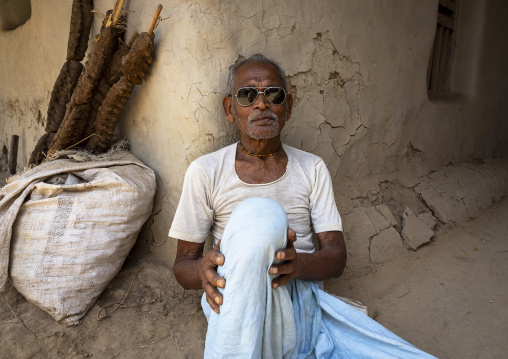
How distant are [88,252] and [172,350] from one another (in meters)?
0.64

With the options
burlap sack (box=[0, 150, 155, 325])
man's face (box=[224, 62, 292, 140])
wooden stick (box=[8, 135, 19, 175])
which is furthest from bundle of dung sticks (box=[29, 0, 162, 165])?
wooden stick (box=[8, 135, 19, 175])

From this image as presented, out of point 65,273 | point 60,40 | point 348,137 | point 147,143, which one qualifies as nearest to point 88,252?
point 65,273

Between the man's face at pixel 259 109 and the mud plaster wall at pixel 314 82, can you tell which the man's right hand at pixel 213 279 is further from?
the mud plaster wall at pixel 314 82

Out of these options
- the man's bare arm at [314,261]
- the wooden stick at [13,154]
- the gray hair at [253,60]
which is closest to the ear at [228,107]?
the gray hair at [253,60]

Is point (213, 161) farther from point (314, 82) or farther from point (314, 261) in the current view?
point (314, 82)

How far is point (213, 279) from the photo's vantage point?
4.46 feet

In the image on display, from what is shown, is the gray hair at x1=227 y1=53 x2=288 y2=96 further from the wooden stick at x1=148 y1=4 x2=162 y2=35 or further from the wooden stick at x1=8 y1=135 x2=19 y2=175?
the wooden stick at x1=8 y1=135 x2=19 y2=175

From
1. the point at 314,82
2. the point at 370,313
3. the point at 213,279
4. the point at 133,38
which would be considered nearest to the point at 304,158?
the point at 314,82

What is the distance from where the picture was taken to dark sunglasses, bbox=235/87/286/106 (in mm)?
1803

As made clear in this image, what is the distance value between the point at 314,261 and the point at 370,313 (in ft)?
2.79

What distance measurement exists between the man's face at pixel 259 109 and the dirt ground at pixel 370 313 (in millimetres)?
1012

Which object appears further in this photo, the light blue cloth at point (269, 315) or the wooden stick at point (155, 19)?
the wooden stick at point (155, 19)

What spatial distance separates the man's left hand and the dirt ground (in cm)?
72

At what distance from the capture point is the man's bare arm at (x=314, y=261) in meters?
1.38
